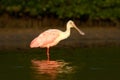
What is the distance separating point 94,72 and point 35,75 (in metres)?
1.50

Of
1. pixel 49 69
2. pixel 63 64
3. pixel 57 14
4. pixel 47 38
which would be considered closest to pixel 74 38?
pixel 57 14

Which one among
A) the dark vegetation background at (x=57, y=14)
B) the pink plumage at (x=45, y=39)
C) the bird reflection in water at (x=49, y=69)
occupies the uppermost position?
the dark vegetation background at (x=57, y=14)

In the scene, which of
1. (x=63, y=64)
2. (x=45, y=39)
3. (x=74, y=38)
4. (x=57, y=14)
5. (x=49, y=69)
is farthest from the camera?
(x=57, y=14)

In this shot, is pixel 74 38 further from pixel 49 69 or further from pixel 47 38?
pixel 49 69

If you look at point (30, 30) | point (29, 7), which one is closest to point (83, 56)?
point (30, 30)

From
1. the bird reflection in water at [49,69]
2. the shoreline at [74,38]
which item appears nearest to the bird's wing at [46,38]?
the bird reflection in water at [49,69]

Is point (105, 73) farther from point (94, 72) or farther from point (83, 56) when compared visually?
point (83, 56)

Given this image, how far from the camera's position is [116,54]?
68.9 feet

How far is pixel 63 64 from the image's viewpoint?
18906 millimetres

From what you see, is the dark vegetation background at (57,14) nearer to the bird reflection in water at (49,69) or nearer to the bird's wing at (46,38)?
the bird's wing at (46,38)

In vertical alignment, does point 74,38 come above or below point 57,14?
below

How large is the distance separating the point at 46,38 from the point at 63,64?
2.82 meters

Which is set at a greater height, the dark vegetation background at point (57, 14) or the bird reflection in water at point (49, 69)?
the dark vegetation background at point (57, 14)

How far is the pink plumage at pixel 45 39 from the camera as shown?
21.4m
